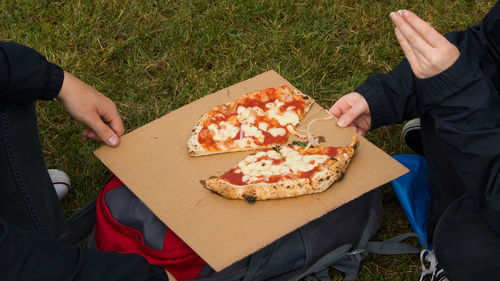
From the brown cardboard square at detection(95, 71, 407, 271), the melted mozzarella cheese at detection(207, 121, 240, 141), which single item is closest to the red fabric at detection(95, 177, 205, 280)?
the brown cardboard square at detection(95, 71, 407, 271)

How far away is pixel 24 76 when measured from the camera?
2.31 m

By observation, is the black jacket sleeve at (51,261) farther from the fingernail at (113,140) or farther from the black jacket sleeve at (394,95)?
the black jacket sleeve at (394,95)

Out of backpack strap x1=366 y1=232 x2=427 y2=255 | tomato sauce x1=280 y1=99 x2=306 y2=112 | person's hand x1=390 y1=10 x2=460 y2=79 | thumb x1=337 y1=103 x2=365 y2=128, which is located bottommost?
backpack strap x1=366 y1=232 x2=427 y2=255

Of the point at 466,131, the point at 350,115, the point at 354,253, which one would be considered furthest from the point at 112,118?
the point at 466,131

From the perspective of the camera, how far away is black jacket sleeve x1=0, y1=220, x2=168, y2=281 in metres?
1.63

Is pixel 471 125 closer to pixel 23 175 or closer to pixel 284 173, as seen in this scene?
pixel 284 173

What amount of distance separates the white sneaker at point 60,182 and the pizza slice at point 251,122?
37.3 inches

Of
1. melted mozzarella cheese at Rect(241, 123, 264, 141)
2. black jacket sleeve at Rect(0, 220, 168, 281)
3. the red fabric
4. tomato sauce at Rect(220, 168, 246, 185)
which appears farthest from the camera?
melted mozzarella cheese at Rect(241, 123, 264, 141)

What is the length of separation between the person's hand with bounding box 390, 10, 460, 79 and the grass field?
136 cm

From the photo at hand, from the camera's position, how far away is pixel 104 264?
178 cm

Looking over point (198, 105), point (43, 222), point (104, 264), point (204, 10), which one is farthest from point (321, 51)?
point (104, 264)

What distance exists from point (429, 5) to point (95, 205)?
3.32 meters

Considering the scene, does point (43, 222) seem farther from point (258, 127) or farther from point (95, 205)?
point (258, 127)

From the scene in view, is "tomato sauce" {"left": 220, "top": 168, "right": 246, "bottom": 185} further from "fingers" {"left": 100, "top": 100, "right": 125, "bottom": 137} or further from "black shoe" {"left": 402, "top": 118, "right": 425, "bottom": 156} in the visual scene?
"black shoe" {"left": 402, "top": 118, "right": 425, "bottom": 156}
